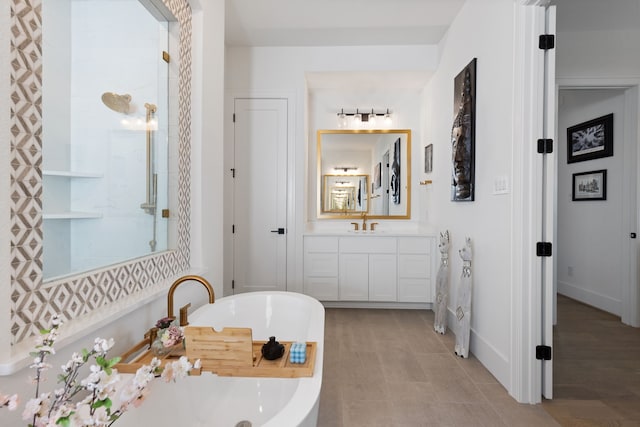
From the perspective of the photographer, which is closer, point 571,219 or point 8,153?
point 8,153

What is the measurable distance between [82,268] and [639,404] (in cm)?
300

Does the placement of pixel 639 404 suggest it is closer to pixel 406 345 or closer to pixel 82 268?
pixel 406 345

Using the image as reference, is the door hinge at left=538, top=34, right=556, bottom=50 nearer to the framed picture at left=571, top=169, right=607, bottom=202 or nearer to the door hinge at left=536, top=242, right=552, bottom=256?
the door hinge at left=536, top=242, right=552, bottom=256

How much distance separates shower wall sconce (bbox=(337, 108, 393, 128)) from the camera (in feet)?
13.4

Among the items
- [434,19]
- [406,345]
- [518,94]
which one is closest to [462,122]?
[518,94]

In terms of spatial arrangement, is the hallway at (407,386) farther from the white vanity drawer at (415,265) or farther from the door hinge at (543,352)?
the white vanity drawer at (415,265)

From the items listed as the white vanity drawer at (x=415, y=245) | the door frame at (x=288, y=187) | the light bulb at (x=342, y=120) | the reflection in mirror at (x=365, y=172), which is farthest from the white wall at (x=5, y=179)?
the light bulb at (x=342, y=120)

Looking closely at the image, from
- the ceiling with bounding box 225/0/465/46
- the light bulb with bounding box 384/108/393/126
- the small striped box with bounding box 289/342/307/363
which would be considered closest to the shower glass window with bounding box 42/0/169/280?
the small striped box with bounding box 289/342/307/363

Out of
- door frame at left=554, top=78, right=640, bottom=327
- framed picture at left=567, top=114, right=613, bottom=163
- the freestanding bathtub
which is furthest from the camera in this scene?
framed picture at left=567, top=114, right=613, bottom=163

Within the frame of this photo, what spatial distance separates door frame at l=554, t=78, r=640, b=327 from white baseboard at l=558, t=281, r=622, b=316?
18 centimetres

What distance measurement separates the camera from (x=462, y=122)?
267 cm

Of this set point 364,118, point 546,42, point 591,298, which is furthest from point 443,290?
point 364,118

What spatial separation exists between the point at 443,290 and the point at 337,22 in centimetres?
274

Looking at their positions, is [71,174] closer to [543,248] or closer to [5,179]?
[5,179]
